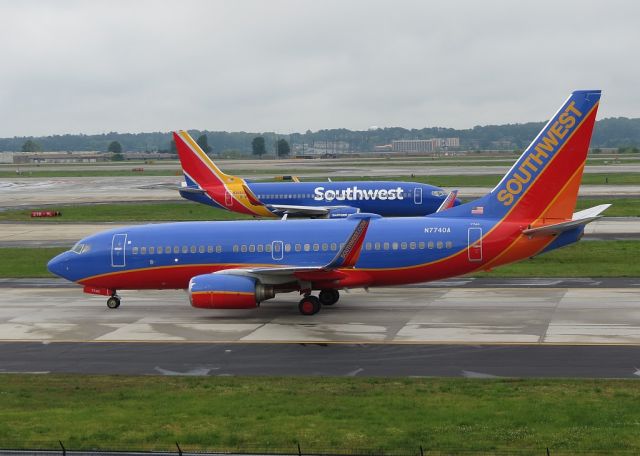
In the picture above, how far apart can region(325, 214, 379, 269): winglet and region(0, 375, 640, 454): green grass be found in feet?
29.9

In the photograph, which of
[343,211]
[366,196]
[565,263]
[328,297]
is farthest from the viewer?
[366,196]

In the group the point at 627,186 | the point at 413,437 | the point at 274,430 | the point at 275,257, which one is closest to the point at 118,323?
the point at 275,257

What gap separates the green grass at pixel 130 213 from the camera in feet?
262

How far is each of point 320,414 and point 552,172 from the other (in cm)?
1804

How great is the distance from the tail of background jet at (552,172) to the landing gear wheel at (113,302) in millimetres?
16289

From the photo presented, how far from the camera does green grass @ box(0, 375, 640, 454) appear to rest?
65.1 ft

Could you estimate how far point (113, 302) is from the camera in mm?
40125

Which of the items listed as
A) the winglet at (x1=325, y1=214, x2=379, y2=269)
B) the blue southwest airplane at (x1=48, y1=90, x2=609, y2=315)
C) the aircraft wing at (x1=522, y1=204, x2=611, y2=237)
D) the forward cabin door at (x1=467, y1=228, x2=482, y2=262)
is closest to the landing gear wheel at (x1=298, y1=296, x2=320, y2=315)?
the blue southwest airplane at (x1=48, y1=90, x2=609, y2=315)

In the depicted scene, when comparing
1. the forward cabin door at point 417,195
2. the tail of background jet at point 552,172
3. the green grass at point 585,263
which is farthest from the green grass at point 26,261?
the forward cabin door at point 417,195

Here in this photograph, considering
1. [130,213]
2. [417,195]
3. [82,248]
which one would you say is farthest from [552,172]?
[130,213]

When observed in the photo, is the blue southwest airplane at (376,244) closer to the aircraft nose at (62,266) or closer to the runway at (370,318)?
the runway at (370,318)

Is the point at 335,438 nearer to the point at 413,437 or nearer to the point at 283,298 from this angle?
the point at 413,437

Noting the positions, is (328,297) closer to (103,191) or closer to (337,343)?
(337,343)

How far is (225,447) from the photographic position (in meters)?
19.6
